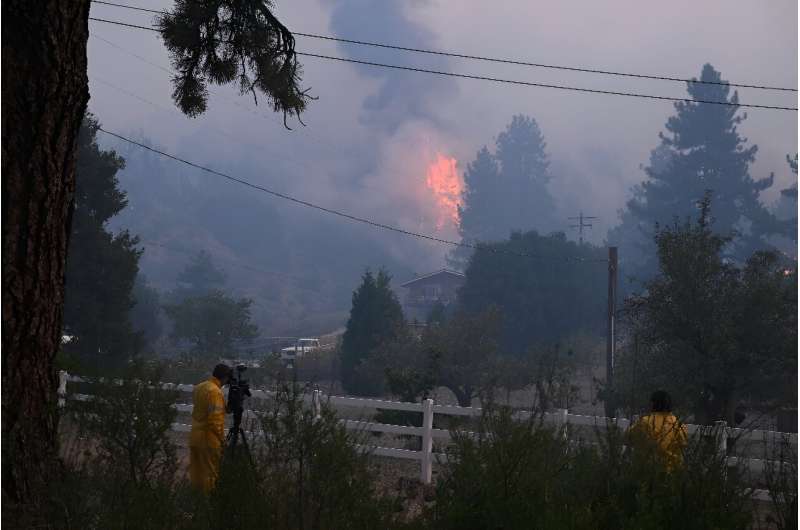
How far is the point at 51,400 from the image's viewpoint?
5.61 m

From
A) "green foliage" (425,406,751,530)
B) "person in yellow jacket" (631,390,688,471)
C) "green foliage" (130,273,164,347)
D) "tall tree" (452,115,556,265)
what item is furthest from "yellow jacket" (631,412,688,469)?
"tall tree" (452,115,556,265)

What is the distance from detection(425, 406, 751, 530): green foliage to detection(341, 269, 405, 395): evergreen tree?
38.2 meters

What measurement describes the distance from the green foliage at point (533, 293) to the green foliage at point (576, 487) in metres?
52.3

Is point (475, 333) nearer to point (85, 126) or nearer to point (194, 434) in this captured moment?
point (85, 126)

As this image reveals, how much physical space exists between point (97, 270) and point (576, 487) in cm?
2442

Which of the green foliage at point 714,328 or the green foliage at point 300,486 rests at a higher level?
the green foliage at point 714,328

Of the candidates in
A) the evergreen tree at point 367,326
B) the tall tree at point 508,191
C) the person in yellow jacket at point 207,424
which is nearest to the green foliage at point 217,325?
the evergreen tree at point 367,326

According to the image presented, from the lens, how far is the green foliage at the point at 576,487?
5727mm

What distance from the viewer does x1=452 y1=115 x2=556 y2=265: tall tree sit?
135 m

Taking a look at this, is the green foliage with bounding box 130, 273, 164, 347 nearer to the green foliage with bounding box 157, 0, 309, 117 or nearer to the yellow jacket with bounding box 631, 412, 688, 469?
the green foliage with bounding box 157, 0, 309, 117

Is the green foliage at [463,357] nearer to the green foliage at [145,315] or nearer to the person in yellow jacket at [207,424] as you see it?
the green foliage at [145,315]

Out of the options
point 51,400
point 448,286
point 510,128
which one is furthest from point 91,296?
point 510,128

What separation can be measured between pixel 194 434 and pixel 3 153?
469 centimetres

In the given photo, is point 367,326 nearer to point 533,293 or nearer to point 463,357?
point 463,357
